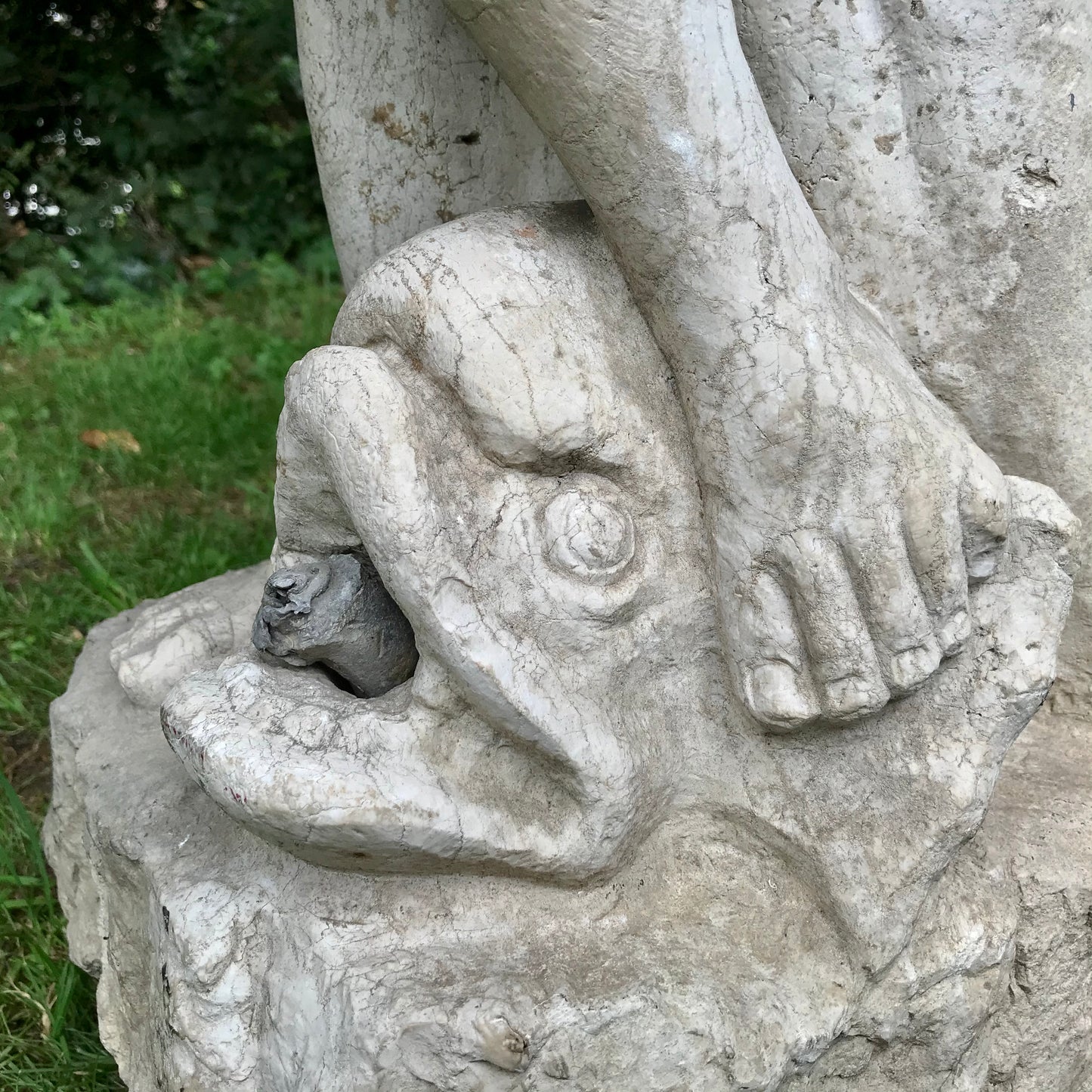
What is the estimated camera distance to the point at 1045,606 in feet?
4.28

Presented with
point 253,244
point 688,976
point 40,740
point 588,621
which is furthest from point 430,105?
point 253,244

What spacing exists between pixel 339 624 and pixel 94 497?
180cm

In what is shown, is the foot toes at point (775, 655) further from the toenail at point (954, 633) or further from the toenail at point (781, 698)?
the toenail at point (954, 633)

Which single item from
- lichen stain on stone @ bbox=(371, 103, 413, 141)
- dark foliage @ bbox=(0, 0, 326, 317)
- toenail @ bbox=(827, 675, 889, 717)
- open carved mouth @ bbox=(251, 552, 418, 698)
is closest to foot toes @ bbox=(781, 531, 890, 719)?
toenail @ bbox=(827, 675, 889, 717)

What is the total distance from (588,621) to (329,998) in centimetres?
43

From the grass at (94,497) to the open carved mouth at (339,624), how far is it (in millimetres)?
709

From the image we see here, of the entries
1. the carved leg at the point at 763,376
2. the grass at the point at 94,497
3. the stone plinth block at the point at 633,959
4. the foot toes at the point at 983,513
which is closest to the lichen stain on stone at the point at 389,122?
the carved leg at the point at 763,376

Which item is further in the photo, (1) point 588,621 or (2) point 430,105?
(2) point 430,105

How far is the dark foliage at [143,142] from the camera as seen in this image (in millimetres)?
4062

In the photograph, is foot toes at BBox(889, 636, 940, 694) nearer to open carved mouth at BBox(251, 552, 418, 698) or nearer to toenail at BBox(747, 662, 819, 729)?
toenail at BBox(747, 662, 819, 729)

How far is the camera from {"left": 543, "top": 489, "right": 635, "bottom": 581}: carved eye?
3.98ft

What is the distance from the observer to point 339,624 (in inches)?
50.3

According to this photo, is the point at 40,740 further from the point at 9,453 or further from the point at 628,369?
the point at 628,369

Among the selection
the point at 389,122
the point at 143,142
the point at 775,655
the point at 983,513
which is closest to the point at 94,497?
the point at 389,122
